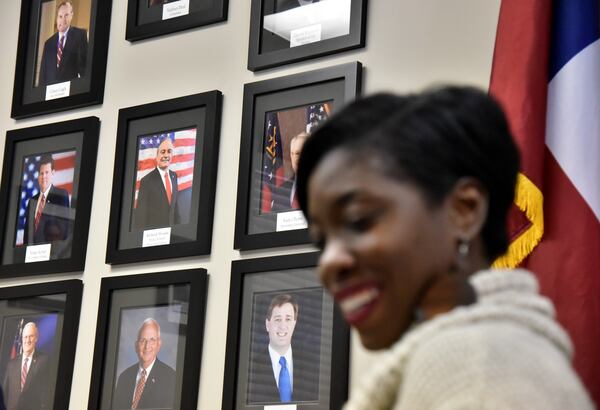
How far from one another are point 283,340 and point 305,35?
1046 mm

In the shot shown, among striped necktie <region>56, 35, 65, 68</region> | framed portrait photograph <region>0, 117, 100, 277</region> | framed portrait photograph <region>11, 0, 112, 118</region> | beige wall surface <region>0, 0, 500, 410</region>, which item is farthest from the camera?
striped necktie <region>56, 35, 65, 68</region>

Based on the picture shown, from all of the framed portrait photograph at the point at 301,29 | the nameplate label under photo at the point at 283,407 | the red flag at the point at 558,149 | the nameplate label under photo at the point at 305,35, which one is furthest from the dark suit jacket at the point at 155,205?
the red flag at the point at 558,149

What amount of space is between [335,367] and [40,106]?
1.76 m

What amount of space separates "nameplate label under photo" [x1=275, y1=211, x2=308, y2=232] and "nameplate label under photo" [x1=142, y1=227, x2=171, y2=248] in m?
0.47

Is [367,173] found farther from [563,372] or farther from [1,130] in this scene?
[1,130]

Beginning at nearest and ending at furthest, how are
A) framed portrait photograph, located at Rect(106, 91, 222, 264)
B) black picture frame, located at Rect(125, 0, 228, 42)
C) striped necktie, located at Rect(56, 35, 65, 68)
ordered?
framed portrait photograph, located at Rect(106, 91, 222, 264) → black picture frame, located at Rect(125, 0, 228, 42) → striped necktie, located at Rect(56, 35, 65, 68)

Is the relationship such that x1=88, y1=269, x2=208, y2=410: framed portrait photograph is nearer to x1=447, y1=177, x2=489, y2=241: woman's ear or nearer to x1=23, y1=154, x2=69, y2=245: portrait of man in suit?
x1=23, y1=154, x2=69, y2=245: portrait of man in suit

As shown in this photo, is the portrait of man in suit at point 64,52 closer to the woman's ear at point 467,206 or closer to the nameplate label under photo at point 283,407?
the nameplate label under photo at point 283,407

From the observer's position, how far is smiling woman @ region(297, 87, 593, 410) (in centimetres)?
104

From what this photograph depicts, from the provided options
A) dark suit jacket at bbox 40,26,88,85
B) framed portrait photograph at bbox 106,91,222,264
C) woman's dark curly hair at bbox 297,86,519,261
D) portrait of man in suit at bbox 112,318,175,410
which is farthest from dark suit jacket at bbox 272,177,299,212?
woman's dark curly hair at bbox 297,86,519,261

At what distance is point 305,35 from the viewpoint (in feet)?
12.1

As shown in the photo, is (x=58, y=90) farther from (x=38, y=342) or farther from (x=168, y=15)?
(x=38, y=342)

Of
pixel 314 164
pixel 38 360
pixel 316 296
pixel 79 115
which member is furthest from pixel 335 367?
pixel 314 164

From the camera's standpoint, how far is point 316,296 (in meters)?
3.48
